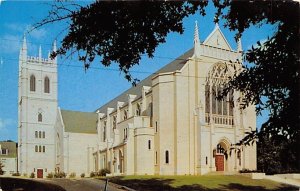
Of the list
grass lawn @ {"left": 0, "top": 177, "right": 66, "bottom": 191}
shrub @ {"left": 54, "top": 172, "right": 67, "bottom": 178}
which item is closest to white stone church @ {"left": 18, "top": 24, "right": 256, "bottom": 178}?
shrub @ {"left": 54, "top": 172, "right": 67, "bottom": 178}

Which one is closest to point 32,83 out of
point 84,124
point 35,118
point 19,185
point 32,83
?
point 32,83

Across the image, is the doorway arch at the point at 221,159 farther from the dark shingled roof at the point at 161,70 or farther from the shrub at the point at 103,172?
the shrub at the point at 103,172

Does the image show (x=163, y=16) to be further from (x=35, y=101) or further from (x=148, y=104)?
(x=148, y=104)

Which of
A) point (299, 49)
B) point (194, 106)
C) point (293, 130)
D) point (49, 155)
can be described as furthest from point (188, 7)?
point (194, 106)

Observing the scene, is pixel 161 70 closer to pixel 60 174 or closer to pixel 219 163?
pixel 219 163

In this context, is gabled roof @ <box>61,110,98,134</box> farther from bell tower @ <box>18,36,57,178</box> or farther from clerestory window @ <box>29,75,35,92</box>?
clerestory window @ <box>29,75,35,92</box>

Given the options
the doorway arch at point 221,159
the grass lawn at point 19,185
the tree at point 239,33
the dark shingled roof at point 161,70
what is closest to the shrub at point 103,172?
the dark shingled roof at point 161,70
